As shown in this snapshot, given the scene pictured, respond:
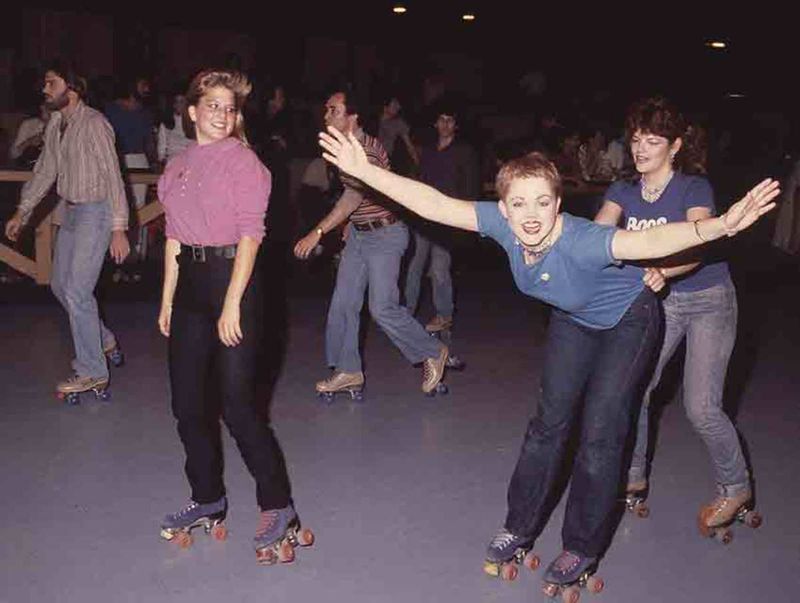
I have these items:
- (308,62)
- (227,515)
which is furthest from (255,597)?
(308,62)

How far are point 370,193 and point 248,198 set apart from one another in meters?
2.21

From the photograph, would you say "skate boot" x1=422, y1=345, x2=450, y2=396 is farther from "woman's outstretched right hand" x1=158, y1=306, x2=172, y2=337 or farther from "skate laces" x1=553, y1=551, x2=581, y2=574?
"skate laces" x1=553, y1=551, x2=581, y2=574

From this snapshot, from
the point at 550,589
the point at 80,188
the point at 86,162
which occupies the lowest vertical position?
the point at 550,589

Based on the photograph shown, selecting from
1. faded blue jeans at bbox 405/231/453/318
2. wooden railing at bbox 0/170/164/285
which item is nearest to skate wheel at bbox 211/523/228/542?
faded blue jeans at bbox 405/231/453/318

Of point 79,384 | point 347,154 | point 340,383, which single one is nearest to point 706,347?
point 347,154

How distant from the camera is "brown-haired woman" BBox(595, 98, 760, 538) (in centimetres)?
421

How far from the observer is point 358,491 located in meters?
4.91

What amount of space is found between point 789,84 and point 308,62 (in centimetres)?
1164

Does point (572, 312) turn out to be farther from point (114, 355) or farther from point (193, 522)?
point (114, 355)

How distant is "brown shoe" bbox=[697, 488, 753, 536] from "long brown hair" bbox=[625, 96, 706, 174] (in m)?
1.31

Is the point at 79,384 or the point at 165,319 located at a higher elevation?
the point at 165,319

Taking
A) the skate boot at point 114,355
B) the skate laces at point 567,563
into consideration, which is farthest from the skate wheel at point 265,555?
the skate boot at point 114,355

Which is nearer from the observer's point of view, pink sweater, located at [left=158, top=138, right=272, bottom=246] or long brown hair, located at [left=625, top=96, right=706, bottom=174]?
pink sweater, located at [left=158, top=138, right=272, bottom=246]

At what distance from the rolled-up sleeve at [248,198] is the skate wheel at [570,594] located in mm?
1621
